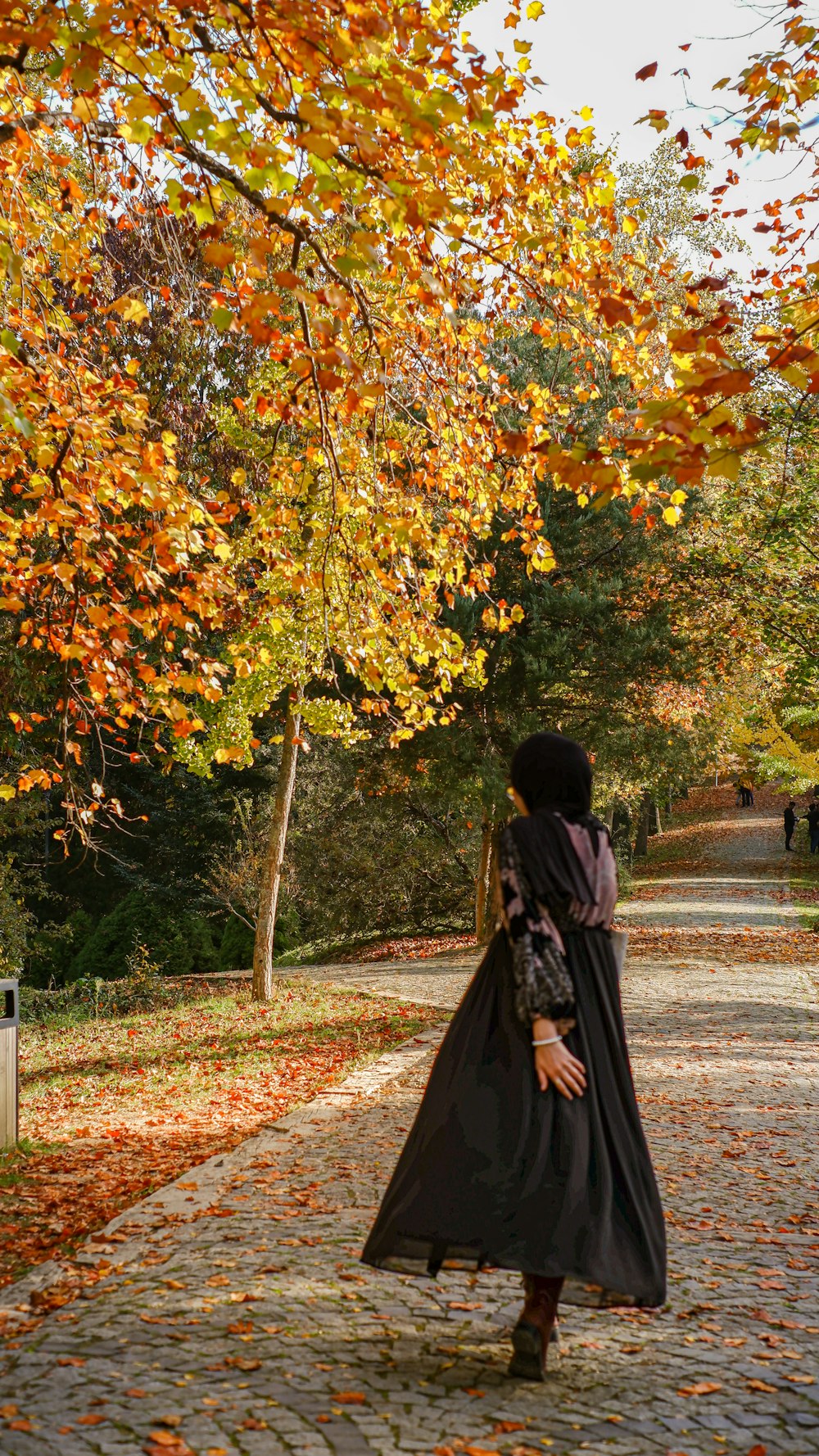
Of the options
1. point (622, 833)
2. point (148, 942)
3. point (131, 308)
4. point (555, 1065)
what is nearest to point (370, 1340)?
point (555, 1065)

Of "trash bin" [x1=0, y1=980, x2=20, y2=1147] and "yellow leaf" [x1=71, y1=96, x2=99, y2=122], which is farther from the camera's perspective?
"trash bin" [x1=0, y1=980, x2=20, y2=1147]

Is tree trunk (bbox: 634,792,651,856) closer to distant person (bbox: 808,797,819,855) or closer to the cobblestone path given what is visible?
distant person (bbox: 808,797,819,855)

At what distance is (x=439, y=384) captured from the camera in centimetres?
725

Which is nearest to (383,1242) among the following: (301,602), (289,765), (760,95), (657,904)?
(760,95)

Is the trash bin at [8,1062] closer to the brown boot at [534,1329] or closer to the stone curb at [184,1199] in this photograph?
the stone curb at [184,1199]

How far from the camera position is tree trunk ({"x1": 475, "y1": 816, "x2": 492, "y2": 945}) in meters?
17.2

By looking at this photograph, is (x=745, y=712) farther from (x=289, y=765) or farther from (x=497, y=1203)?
(x=497, y=1203)

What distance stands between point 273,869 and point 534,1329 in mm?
9858

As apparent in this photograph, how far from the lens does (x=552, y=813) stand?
3346mm

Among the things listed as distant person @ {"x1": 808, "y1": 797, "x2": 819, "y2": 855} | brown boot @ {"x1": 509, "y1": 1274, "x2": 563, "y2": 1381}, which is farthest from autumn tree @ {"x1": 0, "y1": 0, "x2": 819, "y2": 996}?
distant person @ {"x1": 808, "y1": 797, "x2": 819, "y2": 855}

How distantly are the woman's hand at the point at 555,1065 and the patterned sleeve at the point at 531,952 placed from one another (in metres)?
0.04

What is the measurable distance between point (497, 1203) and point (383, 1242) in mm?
368

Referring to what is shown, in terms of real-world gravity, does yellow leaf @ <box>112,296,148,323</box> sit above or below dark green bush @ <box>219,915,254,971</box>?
above

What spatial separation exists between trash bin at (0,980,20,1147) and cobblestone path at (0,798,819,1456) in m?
1.29
